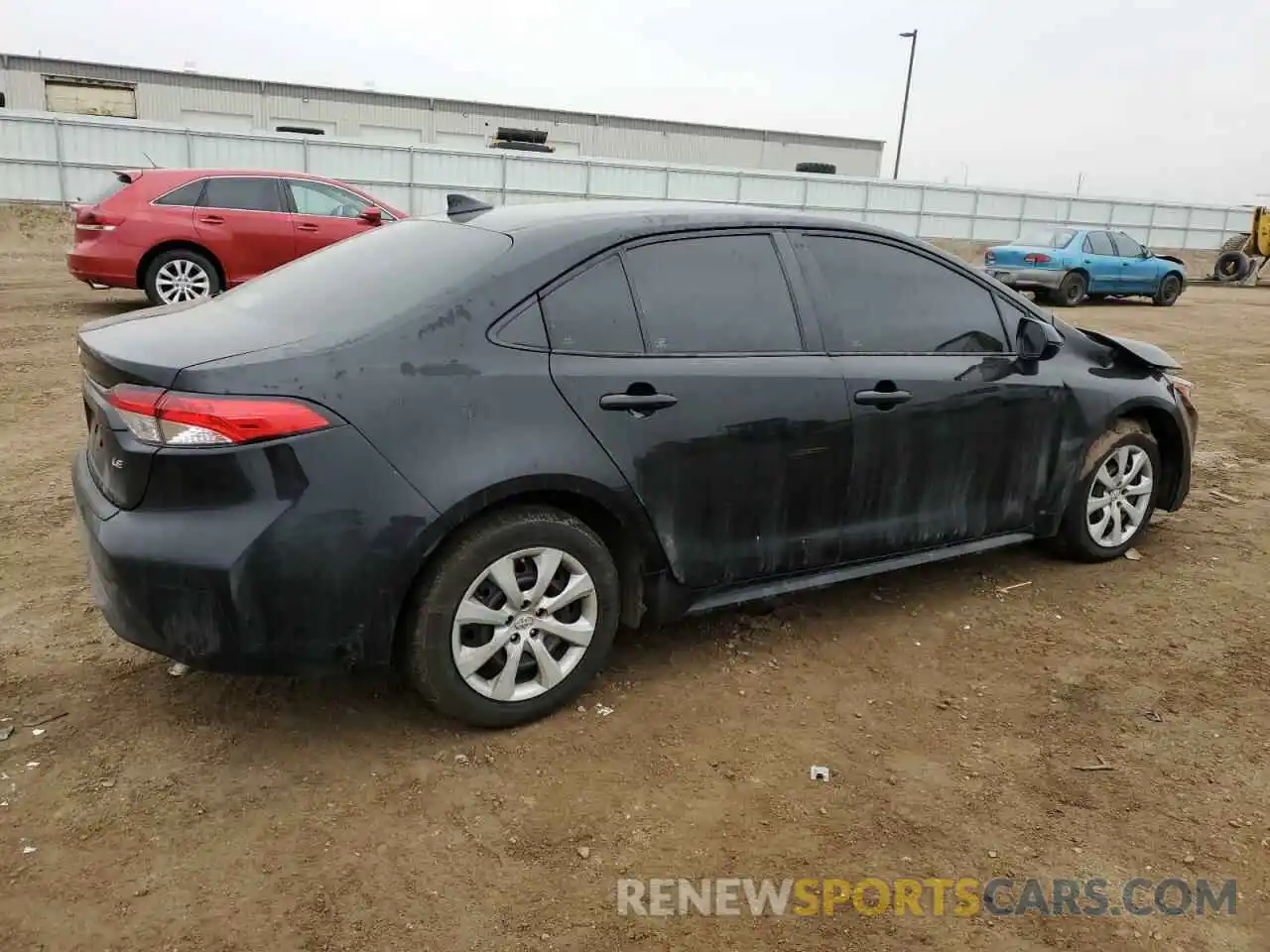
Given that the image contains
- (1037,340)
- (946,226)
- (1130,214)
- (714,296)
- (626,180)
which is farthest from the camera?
(1130,214)

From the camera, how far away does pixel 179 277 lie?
33.4ft

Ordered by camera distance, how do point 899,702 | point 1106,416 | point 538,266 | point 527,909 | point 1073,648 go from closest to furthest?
1. point 527,909
2. point 538,266
3. point 899,702
4. point 1073,648
5. point 1106,416

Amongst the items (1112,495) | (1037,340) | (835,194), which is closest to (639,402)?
(1037,340)

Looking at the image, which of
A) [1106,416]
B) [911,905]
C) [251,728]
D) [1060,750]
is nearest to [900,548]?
[1060,750]

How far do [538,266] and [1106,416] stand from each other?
268cm

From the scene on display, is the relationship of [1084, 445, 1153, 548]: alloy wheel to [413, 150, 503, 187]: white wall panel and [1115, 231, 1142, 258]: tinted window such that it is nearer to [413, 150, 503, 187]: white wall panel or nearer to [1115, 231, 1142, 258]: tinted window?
[1115, 231, 1142, 258]: tinted window

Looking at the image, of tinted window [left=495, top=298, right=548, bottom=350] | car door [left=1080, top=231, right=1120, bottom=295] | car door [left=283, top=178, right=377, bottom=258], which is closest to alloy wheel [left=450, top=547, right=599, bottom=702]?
tinted window [left=495, top=298, right=548, bottom=350]

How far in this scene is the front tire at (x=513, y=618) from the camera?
2795 millimetres

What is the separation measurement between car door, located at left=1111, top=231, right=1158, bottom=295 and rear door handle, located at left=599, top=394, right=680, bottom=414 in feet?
57.0

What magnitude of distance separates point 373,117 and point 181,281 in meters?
31.1

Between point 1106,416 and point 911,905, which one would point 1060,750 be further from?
point 1106,416

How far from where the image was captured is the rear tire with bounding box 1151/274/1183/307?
61.1ft

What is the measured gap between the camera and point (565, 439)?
2.89 m

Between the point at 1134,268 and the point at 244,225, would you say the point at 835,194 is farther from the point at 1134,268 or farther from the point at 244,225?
the point at 244,225
